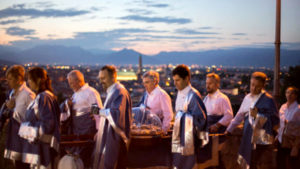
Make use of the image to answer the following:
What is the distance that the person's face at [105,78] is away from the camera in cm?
485

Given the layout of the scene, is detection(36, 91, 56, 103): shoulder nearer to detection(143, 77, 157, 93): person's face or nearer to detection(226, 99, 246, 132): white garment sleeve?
detection(143, 77, 157, 93): person's face

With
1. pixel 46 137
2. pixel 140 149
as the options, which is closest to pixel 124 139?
pixel 140 149

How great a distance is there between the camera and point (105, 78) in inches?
191

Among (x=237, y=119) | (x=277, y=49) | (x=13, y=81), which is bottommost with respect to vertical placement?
(x=237, y=119)

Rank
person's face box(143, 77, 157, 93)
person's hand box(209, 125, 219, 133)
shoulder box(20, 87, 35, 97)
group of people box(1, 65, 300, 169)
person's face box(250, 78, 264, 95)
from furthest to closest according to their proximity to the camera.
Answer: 1. person's face box(143, 77, 157, 93)
2. person's hand box(209, 125, 219, 133)
3. shoulder box(20, 87, 35, 97)
4. person's face box(250, 78, 264, 95)
5. group of people box(1, 65, 300, 169)

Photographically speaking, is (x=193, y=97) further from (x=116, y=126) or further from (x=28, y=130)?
(x=28, y=130)

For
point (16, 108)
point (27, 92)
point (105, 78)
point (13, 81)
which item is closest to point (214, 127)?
point (105, 78)

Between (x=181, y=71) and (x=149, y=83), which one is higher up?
(x=181, y=71)

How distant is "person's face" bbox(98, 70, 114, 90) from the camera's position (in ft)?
15.9

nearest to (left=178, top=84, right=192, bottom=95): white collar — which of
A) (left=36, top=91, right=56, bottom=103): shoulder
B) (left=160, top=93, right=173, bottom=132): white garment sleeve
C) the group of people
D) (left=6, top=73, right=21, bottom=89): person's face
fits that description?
the group of people

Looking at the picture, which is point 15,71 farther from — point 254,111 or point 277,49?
point 277,49

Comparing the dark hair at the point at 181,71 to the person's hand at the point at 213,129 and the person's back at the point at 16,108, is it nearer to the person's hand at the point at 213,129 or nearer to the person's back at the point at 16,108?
the person's hand at the point at 213,129

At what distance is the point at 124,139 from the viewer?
474 centimetres

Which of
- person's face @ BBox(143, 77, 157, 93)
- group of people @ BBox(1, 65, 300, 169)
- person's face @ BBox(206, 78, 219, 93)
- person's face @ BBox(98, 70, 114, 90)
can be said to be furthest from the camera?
person's face @ BBox(143, 77, 157, 93)
